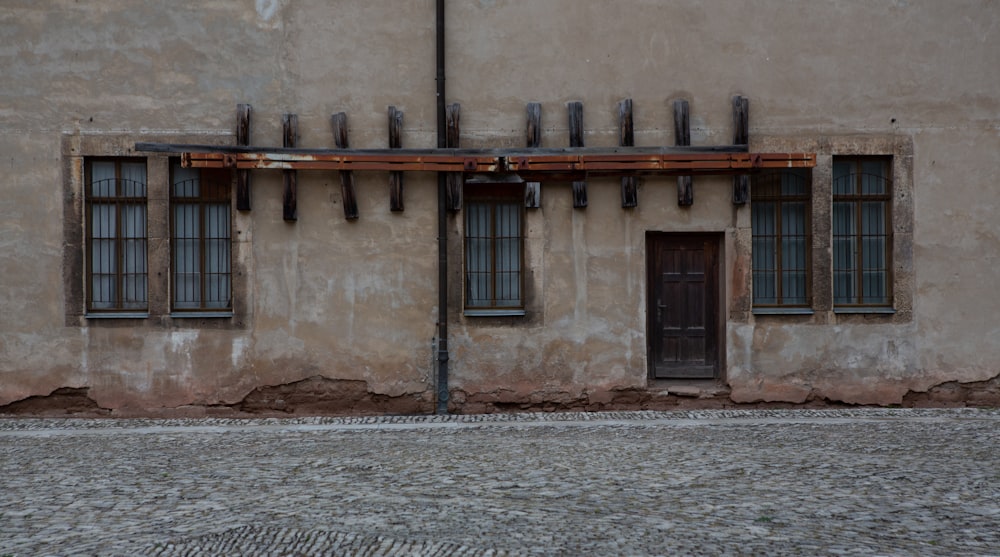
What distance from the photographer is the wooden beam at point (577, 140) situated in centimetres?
1197

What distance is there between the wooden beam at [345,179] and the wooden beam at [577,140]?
2586 mm

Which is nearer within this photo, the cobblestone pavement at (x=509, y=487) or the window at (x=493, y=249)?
the cobblestone pavement at (x=509, y=487)

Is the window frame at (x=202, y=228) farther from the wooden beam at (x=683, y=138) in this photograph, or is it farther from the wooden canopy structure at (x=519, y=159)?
the wooden beam at (x=683, y=138)

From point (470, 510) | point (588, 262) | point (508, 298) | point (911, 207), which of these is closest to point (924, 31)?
point (911, 207)

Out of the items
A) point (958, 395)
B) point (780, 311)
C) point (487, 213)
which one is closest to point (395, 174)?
point (487, 213)

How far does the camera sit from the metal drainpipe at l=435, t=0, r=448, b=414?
470 inches

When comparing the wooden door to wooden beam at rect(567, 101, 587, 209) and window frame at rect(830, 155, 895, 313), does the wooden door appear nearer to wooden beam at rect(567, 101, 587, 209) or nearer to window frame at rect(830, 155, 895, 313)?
wooden beam at rect(567, 101, 587, 209)

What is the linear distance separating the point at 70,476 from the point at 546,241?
6029mm

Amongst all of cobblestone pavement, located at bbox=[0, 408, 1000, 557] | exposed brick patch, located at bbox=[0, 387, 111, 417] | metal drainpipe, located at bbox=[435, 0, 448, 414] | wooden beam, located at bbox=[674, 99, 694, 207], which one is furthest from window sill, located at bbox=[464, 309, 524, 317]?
exposed brick patch, located at bbox=[0, 387, 111, 417]

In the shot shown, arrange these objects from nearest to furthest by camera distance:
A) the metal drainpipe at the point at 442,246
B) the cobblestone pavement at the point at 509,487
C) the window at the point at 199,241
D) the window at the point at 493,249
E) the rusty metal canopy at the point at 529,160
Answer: the cobblestone pavement at the point at 509,487
the rusty metal canopy at the point at 529,160
the metal drainpipe at the point at 442,246
the window at the point at 199,241
the window at the point at 493,249

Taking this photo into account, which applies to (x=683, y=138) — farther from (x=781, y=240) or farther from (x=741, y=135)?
(x=781, y=240)

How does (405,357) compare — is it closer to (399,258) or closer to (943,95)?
(399,258)

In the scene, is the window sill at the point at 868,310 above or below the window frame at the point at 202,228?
below

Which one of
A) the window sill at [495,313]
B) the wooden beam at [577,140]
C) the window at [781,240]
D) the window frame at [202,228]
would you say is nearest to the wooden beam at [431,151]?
the wooden beam at [577,140]
